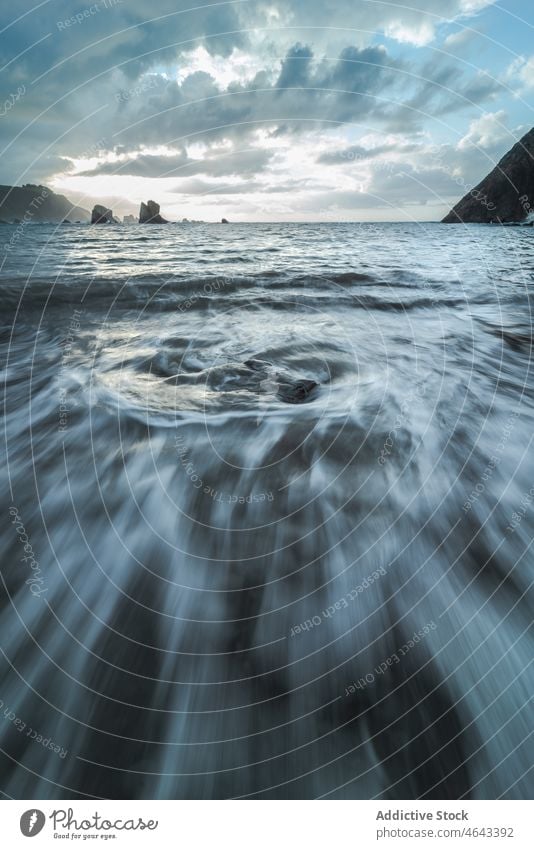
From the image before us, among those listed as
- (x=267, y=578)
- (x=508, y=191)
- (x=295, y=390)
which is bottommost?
(x=267, y=578)

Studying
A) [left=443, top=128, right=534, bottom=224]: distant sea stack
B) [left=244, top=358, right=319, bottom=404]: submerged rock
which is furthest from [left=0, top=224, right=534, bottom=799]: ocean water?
[left=443, top=128, right=534, bottom=224]: distant sea stack

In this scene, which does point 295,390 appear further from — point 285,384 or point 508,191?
point 508,191

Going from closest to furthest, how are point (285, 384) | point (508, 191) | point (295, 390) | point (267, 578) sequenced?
1. point (267, 578)
2. point (295, 390)
3. point (285, 384)
4. point (508, 191)

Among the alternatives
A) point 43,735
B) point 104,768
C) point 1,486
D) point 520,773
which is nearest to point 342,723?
point 520,773

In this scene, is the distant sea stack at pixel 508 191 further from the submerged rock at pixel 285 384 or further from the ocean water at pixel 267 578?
the ocean water at pixel 267 578

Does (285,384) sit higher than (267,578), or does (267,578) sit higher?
(285,384)


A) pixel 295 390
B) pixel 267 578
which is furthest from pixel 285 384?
pixel 267 578

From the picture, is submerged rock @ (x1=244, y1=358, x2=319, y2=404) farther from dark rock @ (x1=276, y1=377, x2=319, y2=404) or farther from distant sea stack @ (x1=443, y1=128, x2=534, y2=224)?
distant sea stack @ (x1=443, y1=128, x2=534, y2=224)

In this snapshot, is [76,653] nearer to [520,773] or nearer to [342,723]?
[342,723]
